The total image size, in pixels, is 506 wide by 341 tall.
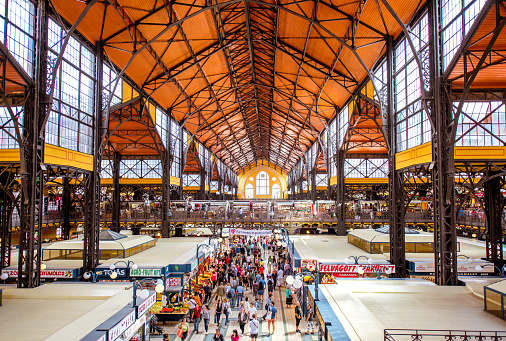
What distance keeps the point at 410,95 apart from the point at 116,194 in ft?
95.3

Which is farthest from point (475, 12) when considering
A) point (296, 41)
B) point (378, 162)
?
point (378, 162)

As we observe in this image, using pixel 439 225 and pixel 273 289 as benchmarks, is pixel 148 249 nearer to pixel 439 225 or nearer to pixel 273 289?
pixel 273 289

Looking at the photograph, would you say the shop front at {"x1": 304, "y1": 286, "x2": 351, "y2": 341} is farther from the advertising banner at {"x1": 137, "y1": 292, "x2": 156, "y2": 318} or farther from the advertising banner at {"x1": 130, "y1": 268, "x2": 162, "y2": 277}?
the advertising banner at {"x1": 130, "y1": 268, "x2": 162, "y2": 277}

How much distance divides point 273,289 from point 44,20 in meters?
18.8

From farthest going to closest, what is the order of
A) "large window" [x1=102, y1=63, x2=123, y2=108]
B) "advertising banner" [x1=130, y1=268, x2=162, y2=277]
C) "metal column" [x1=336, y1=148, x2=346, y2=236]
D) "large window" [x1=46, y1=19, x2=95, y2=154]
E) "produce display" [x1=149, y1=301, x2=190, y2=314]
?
"metal column" [x1=336, y1=148, x2=346, y2=236]
"large window" [x1=102, y1=63, x2=123, y2=108]
"advertising banner" [x1=130, y1=268, x2=162, y2=277]
"large window" [x1=46, y1=19, x2=95, y2=154]
"produce display" [x1=149, y1=301, x2=190, y2=314]

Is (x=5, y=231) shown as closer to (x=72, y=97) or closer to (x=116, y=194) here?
(x=72, y=97)

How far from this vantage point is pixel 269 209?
3638cm

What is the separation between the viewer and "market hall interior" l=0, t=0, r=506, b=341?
1213 centimetres

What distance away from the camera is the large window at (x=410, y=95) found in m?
17.8

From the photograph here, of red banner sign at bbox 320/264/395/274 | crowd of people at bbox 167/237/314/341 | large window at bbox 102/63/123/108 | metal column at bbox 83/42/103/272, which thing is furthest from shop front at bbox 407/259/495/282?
large window at bbox 102/63/123/108

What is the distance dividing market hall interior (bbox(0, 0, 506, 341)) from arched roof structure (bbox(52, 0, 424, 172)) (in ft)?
0.49

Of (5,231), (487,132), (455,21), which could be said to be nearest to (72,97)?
(5,231)

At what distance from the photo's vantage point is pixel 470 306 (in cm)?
1168

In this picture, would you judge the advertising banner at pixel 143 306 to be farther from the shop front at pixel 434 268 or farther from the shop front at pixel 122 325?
the shop front at pixel 434 268
